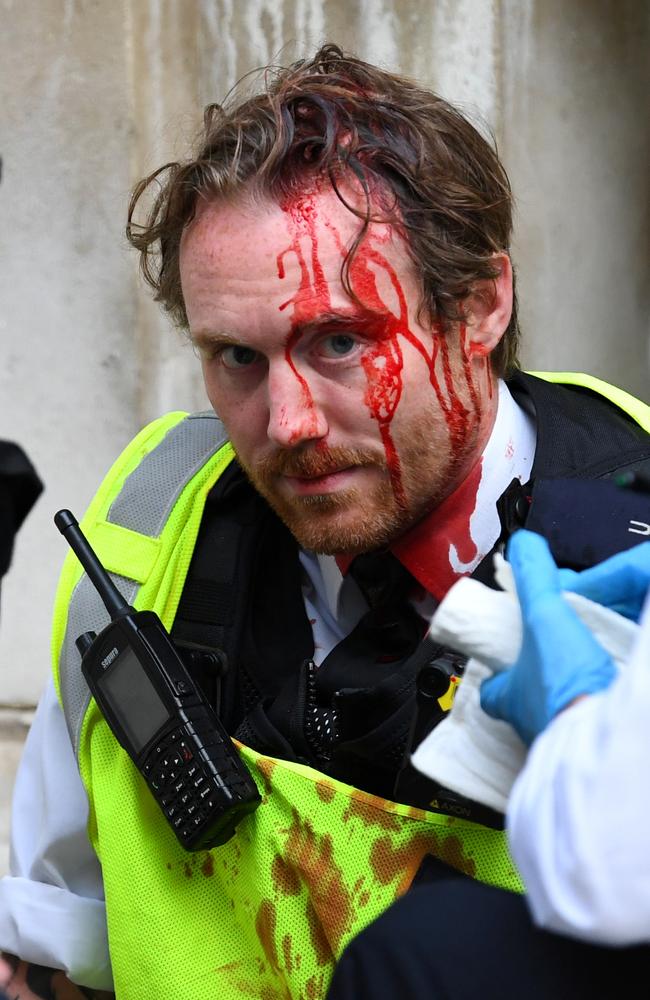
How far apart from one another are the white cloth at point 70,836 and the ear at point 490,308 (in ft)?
0.26

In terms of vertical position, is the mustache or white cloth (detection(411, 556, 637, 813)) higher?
the mustache

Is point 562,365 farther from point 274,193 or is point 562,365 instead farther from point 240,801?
point 240,801

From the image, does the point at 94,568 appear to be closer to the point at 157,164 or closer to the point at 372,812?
the point at 372,812

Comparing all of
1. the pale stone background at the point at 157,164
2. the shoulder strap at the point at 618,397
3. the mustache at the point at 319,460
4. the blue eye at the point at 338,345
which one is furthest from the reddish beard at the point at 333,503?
the pale stone background at the point at 157,164

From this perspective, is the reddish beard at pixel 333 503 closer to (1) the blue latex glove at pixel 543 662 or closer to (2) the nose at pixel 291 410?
(2) the nose at pixel 291 410

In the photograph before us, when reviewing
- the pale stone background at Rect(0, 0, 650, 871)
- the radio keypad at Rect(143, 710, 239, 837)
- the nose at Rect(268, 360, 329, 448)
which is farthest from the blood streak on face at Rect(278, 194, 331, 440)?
the pale stone background at Rect(0, 0, 650, 871)

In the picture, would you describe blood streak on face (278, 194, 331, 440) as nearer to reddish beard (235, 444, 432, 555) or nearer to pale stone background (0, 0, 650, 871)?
reddish beard (235, 444, 432, 555)

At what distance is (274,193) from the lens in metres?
1.41

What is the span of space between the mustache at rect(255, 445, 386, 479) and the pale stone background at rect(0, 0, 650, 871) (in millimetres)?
1008

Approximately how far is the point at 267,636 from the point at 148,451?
1.03 ft

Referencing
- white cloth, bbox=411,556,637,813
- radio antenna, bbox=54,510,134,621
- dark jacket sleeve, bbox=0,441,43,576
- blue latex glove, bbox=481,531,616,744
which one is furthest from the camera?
dark jacket sleeve, bbox=0,441,43,576

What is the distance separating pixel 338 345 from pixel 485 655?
21.7 inches

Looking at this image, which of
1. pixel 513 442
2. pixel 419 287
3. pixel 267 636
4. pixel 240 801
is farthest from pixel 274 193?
pixel 240 801

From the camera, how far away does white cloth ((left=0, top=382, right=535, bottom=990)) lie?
5.06 feet
